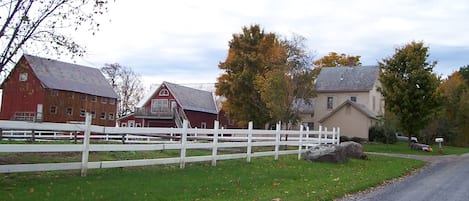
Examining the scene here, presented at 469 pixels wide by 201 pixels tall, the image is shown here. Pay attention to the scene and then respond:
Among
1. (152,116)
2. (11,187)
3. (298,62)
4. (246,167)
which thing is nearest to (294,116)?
(298,62)

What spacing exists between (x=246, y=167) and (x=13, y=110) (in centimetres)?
4722

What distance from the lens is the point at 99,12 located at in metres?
11.9

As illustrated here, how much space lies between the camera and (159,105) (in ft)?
191

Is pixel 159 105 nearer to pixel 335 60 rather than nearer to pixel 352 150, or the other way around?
pixel 335 60

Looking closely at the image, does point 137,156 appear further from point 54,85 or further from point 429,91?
point 54,85

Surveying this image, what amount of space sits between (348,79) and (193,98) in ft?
62.1

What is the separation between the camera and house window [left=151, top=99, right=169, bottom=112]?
57.8 meters

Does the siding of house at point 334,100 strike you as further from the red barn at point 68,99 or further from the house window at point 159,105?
the red barn at point 68,99

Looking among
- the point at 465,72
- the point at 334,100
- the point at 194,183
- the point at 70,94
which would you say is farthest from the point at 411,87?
the point at 465,72

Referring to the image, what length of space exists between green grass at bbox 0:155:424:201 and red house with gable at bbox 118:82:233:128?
40.7 m

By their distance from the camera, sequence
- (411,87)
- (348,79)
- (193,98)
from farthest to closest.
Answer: (193,98) < (348,79) < (411,87)

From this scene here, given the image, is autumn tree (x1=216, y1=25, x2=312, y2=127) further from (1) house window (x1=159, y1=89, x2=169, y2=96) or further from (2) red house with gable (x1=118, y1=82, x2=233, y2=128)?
(1) house window (x1=159, y1=89, x2=169, y2=96)

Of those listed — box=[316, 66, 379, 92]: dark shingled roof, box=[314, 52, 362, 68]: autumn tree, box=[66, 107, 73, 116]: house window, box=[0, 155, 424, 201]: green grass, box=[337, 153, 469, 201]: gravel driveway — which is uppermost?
box=[314, 52, 362, 68]: autumn tree

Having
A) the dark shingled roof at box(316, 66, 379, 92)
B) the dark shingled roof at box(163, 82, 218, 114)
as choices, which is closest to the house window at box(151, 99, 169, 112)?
the dark shingled roof at box(163, 82, 218, 114)
